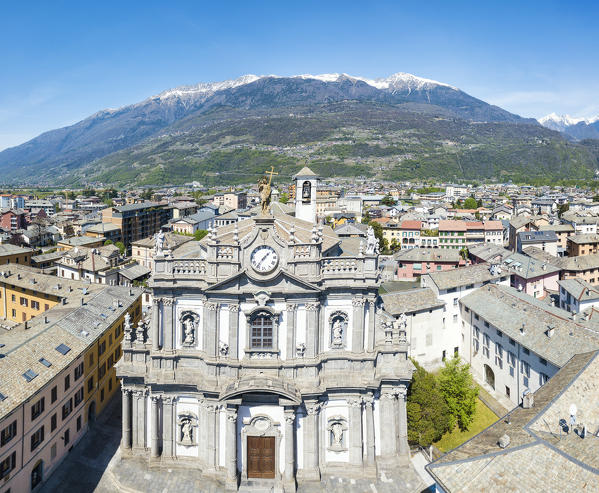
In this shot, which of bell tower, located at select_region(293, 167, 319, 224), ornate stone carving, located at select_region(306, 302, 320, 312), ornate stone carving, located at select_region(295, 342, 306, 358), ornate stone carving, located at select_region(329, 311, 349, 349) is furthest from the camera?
bell tower, located at select_region(293, 167, 319, 224)

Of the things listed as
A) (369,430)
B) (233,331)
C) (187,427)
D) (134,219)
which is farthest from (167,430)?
(134,219)

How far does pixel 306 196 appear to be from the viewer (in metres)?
46.2

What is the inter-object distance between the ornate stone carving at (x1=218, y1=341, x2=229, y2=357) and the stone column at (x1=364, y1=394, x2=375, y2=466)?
448 inches

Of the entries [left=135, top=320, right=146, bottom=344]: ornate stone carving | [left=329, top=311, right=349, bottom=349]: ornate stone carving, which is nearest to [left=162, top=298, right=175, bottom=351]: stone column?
[left=135, top=320, right=146, bottom=344]: ornate stone carving

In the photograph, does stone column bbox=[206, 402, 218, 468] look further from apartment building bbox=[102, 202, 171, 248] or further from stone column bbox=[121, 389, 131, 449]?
apartment building bbox=[102, 202, 171, 248]

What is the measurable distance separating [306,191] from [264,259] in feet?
54.5

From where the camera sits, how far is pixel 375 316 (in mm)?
35125

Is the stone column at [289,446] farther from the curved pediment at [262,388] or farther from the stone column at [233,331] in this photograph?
the stone column at [233,331]

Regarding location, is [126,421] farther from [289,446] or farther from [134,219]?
[134,219]

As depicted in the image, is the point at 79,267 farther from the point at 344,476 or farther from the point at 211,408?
the point at 344,476

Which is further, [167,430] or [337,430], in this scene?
[167,430]

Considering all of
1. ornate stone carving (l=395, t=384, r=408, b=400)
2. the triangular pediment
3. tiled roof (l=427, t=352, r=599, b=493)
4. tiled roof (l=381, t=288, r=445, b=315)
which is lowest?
ornate stone carving (l=395, t=384, r=408, b=400)

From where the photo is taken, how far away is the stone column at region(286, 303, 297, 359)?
105 feet

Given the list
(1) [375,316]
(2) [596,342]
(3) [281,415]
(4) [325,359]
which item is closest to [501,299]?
(2) [596,342]
